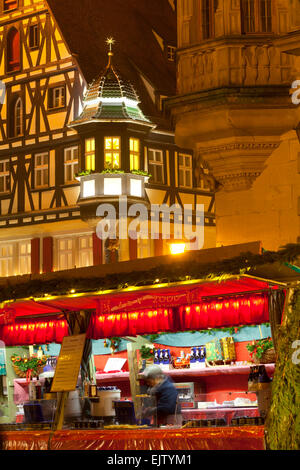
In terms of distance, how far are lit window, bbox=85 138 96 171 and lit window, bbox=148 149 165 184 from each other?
2313 millimetres

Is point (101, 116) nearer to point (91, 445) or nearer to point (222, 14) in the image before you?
point (222, 14)

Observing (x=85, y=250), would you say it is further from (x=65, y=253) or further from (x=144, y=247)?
(x=144, y=247)

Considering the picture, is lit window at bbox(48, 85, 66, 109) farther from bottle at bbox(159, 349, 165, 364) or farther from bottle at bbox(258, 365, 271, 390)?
bottle at bbox(258, 365, 271, 390)

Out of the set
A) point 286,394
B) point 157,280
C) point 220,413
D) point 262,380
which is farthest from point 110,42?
point 286,394

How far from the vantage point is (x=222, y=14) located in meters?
13.9

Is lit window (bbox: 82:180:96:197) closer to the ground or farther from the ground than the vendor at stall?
farther from the ground

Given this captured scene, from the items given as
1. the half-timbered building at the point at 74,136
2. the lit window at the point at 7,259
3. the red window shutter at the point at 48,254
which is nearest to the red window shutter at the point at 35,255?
the half-timbered building at the point at 74,136

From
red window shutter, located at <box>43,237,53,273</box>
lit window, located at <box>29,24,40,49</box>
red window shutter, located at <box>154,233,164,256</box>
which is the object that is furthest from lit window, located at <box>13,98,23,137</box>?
red window shutter, located at <box>154,233,164,256</box>

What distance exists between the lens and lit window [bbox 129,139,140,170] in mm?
28531

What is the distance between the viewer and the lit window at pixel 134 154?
2853cm

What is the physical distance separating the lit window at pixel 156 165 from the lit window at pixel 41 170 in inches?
151
